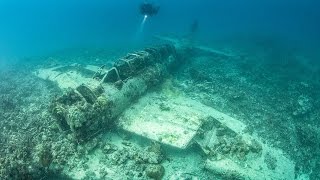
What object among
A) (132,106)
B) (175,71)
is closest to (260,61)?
(175,71)

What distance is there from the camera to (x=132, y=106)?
51.1 ft

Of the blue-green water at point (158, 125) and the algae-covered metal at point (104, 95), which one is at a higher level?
the algae-covered metal at point (104, 95)

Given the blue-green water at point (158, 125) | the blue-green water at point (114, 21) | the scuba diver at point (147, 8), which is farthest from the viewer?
the blue-green water at point (114, 21)

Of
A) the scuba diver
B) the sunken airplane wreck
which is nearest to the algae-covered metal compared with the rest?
the sunken airplane wreck

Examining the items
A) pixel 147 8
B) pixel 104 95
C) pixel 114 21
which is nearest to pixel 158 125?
pixel 104 95

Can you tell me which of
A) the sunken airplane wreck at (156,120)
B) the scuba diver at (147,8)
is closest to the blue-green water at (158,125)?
the sunken airplane wreck at (156,120)

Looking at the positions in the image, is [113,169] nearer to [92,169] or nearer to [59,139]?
[92,169]

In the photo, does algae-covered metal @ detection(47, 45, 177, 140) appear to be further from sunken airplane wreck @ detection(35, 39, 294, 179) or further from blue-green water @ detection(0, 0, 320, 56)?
blue-green water @ detection(0, 0, 320, 56)

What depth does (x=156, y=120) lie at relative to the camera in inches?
561

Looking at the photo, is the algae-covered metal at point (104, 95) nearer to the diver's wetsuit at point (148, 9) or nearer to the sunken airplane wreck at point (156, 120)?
the sunken airplane wreck at point (156, 120)

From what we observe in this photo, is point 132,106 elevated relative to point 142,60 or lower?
lower

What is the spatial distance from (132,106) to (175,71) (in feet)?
29.8

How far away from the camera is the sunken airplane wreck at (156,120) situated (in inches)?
486

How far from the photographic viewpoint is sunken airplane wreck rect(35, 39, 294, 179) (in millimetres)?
12336
